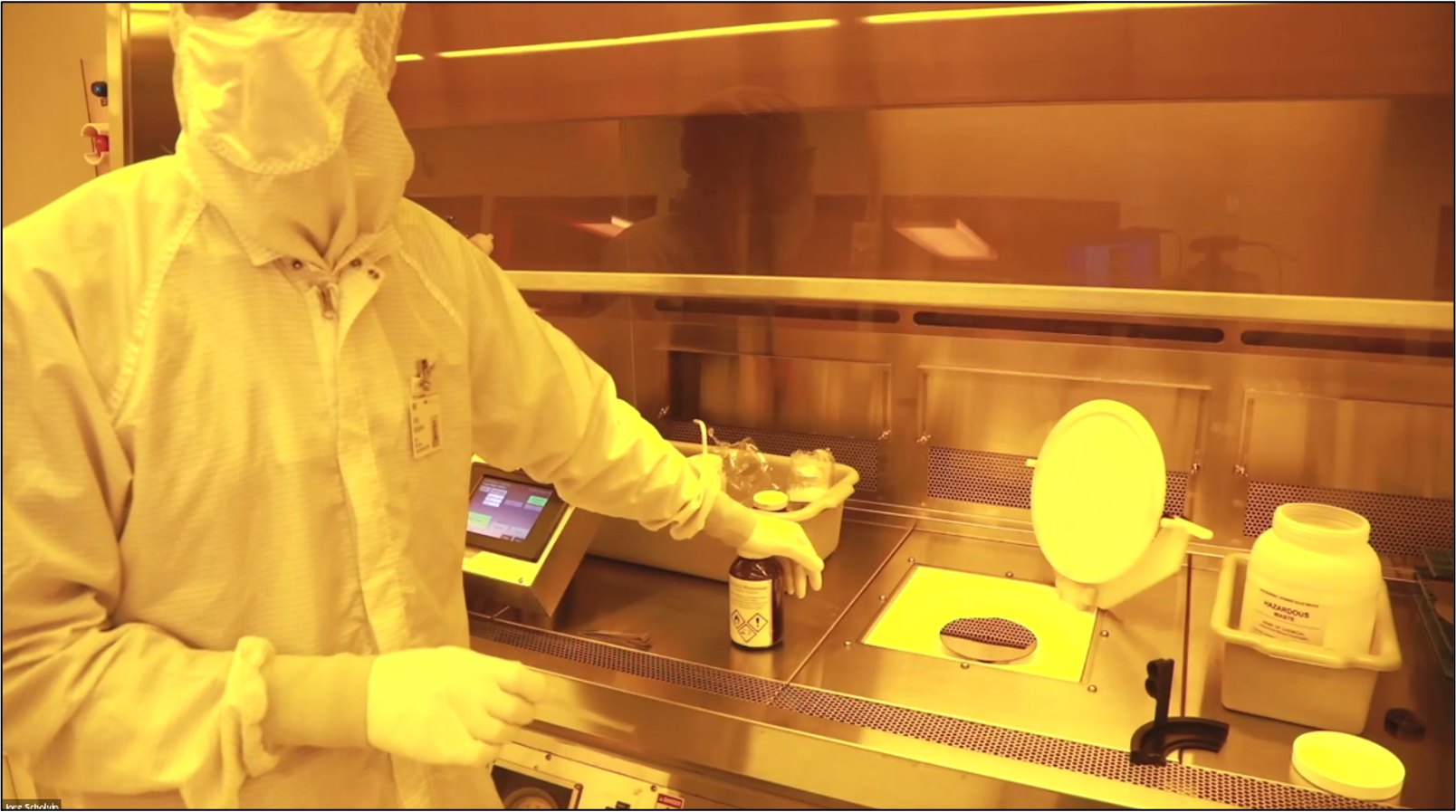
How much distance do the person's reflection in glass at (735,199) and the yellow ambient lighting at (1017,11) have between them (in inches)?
8.6

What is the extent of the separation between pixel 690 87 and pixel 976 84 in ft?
1.26

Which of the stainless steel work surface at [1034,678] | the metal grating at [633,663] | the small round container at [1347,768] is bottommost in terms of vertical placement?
the metal grating at [633,663]

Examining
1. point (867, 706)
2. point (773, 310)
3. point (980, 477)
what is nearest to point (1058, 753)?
point (867, 706)

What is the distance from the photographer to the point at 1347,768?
1.03 metres

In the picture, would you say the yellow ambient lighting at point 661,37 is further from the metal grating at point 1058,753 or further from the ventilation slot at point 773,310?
the metal grating at point 1058,753

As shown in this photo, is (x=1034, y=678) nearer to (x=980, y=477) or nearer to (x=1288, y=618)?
(x=1288, y=618)

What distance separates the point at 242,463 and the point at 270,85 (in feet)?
1.02

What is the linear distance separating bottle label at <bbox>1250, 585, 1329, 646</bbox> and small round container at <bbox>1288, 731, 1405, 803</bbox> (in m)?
0.10

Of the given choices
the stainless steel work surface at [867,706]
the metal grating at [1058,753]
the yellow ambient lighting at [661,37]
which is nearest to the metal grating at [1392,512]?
the stainless steel work surface at [867,706]

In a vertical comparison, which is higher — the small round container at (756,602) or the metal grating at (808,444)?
the metal grating at (808,444)

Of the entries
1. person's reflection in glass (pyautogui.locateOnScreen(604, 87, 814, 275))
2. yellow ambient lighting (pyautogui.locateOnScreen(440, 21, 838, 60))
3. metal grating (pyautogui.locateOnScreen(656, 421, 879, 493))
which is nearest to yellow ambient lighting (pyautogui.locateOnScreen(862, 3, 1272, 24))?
yellow ambient lighting (pyautogui.locateOnScreen(440, 21, 838, 60))

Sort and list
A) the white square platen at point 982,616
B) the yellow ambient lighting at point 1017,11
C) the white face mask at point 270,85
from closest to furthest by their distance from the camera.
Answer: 1. the white face mask at point 270,85
2. the yellow ambient lighting at point 1017,11
3. the white square platen at point 982,616

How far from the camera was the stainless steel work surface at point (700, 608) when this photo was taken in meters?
1.31

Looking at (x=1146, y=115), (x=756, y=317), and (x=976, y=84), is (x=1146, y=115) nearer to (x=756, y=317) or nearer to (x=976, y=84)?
(x=976, y=84)
